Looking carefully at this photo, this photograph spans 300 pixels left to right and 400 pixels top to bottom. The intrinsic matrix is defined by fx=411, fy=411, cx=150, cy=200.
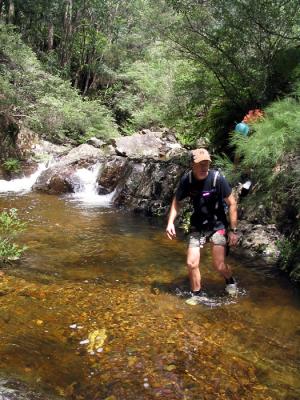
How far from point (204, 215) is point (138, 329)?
164 cm

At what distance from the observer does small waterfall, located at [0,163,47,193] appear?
14.1 m

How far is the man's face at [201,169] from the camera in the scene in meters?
4.89

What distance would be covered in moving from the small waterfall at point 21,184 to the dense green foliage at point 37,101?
2.44 m

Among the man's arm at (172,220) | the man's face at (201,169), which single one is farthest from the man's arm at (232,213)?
the man's arm at (172,220)

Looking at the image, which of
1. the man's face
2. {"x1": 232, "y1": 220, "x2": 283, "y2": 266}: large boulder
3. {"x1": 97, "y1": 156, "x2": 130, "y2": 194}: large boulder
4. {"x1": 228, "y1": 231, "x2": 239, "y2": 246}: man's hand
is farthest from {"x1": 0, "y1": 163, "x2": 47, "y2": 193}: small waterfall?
{"x1": 228, "y1": 231, "x2": 239, "y2": 246}: man's hand

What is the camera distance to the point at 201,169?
493 cm

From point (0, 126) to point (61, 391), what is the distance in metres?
14.5

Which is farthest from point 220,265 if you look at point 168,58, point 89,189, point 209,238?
point 89,189

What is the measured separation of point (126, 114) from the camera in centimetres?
2884

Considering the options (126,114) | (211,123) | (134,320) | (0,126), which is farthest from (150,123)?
(134,320)

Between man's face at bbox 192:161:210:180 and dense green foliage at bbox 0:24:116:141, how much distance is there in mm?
12601

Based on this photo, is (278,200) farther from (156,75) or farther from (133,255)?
(156,75)

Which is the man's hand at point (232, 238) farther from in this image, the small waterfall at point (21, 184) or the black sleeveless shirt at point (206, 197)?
the small waterfall at point (21, 184)

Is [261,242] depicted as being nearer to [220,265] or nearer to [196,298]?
[220,265]
